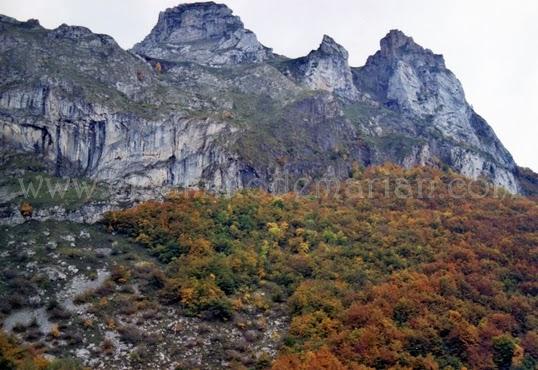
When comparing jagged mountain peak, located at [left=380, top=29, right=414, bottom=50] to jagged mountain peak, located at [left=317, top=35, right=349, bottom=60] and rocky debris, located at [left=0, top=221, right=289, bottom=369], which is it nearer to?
jagged mountain peak, located at [left=317, top=35, right=349, bottom=60]

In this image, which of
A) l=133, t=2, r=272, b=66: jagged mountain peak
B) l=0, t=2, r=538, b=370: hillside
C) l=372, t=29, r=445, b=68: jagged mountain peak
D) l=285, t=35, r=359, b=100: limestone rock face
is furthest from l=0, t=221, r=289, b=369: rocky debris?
l=372, t=29, r=445, b=68: jagged mountain peak

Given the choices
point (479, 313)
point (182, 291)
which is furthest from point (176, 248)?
point (479, 313)

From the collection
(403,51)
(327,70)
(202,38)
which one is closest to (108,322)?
(327,70)

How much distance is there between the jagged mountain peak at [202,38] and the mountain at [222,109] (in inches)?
10.4

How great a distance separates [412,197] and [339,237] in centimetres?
1653

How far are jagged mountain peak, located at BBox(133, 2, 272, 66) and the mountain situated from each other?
0.27m

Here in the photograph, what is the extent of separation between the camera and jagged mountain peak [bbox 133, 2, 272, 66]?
380 ft

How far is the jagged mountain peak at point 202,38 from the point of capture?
4557 inches

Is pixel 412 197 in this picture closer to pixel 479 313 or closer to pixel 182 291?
pixel 479 313

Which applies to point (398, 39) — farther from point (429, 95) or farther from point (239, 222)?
point (239, 222)

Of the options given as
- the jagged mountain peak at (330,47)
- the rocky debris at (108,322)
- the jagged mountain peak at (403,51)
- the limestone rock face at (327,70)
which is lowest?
the rocky debris at (108,322)

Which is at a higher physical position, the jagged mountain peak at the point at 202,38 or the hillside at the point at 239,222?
the jagged mountain peak at the point at 202,38

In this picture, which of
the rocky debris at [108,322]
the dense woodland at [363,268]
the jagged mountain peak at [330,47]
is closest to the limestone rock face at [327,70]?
the jagged mountain peak at [330,47]

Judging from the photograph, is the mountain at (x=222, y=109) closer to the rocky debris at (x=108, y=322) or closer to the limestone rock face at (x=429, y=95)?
the limestone rock face at (x=429, y=95)
